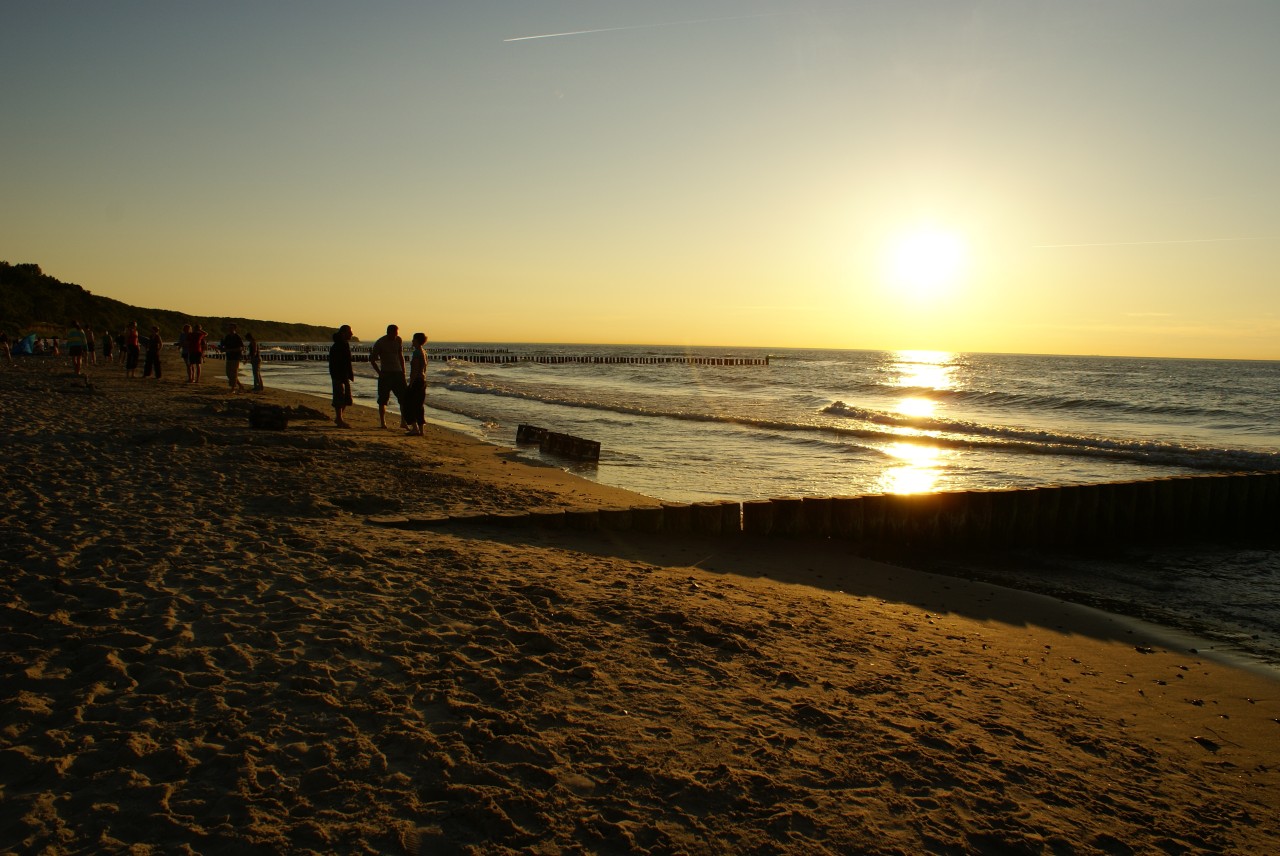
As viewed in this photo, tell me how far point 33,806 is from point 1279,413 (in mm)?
45981

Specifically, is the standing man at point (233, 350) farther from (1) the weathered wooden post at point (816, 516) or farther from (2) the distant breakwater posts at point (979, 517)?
(1) the weathered wooden post at point (816, 516)

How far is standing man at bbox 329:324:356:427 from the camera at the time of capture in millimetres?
15758

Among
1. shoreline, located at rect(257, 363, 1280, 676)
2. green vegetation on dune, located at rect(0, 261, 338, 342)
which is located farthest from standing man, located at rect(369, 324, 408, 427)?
green vegetation on dune, located at rect(0, 261, 338, 342)

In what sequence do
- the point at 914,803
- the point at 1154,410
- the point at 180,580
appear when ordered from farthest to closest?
the point at 1154,410
the point at 180,580
the point at 914,803

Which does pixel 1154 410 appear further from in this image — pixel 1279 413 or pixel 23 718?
pixel 23 718

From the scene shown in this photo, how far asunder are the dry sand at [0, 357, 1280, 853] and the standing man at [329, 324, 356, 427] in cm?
826

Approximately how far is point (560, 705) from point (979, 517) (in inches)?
304

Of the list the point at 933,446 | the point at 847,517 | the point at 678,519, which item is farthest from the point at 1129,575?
the point at 933,446

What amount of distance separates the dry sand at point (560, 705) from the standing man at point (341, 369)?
826cm

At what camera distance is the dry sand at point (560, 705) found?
3.15 meters

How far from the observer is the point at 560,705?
13.4 feet

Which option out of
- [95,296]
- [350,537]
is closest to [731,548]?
[350,537]

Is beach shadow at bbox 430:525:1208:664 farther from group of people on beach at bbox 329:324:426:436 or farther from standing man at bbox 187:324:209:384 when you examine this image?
standing man at bbox 187:324:209:384

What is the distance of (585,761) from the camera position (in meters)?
3.59
